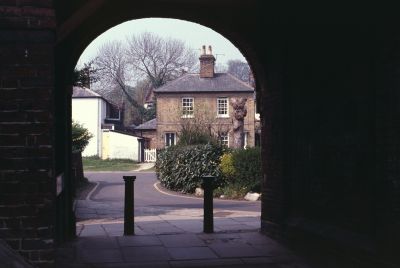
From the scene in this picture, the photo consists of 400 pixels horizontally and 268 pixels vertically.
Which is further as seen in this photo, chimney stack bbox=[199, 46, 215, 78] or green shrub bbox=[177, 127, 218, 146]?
chimney stack bbox=[199, 46, 215, 78]

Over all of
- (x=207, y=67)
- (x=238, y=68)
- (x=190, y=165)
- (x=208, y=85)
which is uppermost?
(x=238, y=68)

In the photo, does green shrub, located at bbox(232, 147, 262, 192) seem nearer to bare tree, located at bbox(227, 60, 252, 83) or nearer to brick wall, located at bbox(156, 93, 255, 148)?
brick wall, located at bbox(156, 93, 255, 148)

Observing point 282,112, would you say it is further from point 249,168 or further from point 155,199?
point 155,199

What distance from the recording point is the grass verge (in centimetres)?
4127

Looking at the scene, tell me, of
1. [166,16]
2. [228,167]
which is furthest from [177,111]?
[166,16]

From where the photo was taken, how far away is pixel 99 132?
52625mm

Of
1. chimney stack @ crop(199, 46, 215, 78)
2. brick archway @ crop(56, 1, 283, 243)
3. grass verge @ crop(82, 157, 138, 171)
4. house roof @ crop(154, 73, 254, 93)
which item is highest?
chimney stack @ crop(199, 46, 215, 78)

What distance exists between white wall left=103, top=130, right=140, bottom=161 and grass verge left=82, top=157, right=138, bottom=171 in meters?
1.14

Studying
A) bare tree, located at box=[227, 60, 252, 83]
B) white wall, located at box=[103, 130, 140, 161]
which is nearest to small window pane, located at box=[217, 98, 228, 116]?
white wall, located at box=[103, 130, 140, 161]

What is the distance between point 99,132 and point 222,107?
552 inches

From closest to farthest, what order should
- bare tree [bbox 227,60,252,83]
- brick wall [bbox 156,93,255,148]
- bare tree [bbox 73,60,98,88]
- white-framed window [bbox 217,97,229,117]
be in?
1. bare tree [bbox 73,60,98,88]
2. brick wall [bbox 156,93,255,148]
3. white-framed window [bbox 217,97,229,117]
4. bare tree [bbox 227,60,252,83]

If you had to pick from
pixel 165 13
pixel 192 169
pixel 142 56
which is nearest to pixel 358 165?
pixel 165 13

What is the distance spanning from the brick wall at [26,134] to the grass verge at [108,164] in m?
36.4

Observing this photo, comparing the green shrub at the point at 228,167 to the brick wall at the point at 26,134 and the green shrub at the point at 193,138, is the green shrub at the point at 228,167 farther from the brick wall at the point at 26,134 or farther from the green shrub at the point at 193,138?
the brick wall at the point at 26,134
